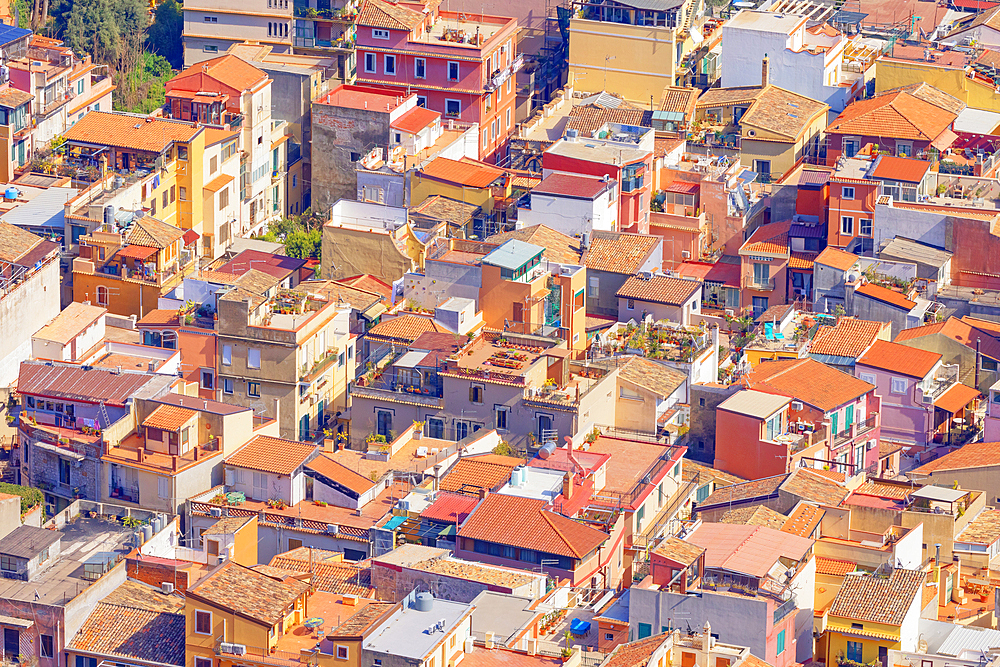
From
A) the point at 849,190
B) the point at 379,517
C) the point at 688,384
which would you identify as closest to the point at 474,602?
the point at 379,517

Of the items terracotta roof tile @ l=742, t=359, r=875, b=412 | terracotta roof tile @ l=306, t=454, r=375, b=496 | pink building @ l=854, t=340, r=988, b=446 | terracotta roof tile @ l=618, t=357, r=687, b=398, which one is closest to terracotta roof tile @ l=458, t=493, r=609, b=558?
terracotta roof tile @ l=306, t=454, r=375, b=496

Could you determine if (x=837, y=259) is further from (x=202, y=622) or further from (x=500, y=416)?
(x=202, y=622)

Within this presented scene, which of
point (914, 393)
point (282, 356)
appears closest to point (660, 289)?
point (914, 393)

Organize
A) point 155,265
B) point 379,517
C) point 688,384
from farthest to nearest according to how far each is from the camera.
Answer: point 155,265 → point 688,384 → point 379,517

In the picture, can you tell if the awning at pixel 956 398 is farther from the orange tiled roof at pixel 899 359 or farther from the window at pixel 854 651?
the window at pixel 854 651

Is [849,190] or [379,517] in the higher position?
[849,190]

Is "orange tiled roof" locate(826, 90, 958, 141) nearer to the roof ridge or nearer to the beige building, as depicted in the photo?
the beige building

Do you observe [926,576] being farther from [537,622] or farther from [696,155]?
[696,155]
